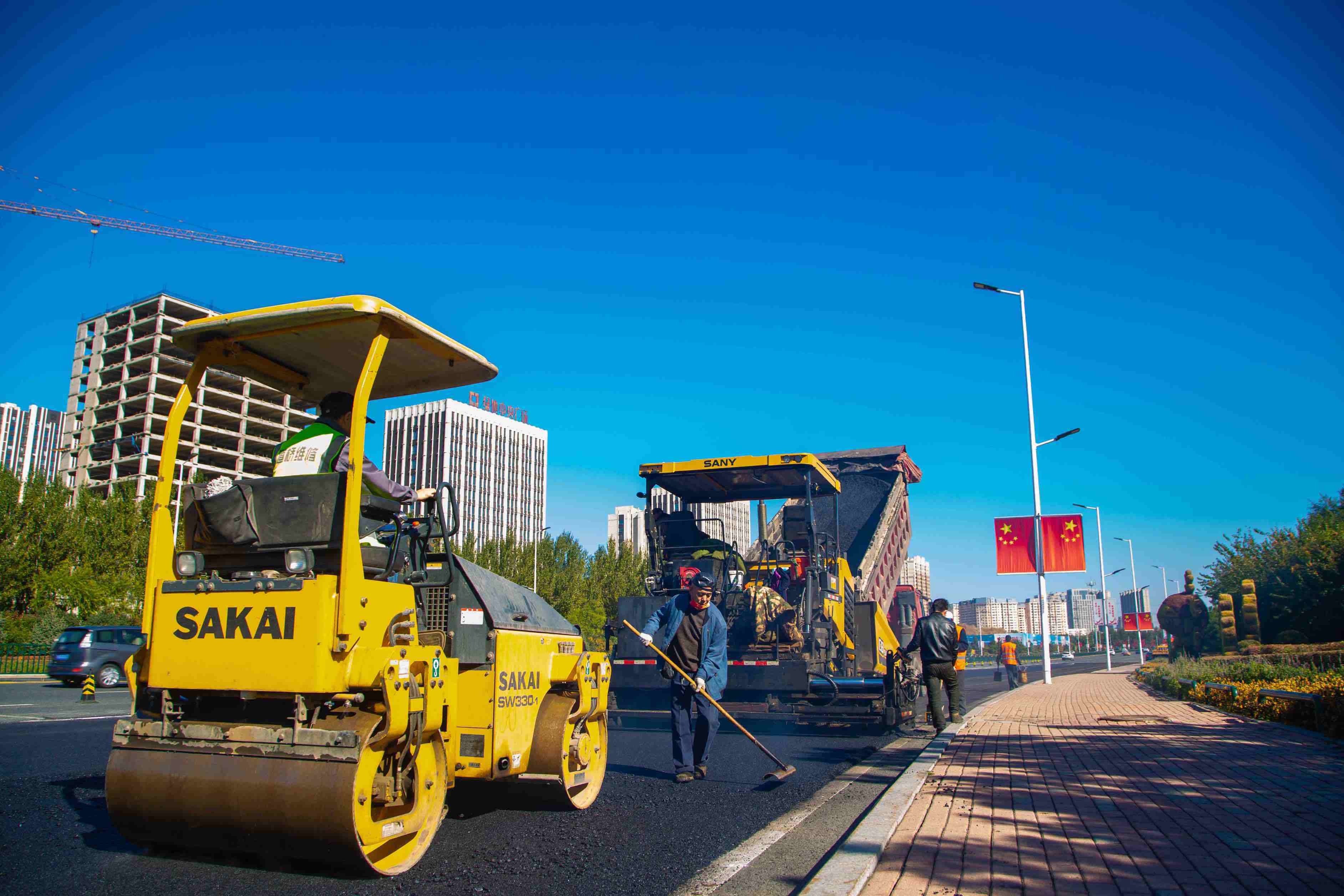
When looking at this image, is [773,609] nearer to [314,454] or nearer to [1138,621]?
[314,454]

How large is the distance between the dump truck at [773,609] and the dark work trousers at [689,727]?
266cm

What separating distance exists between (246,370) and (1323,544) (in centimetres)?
2332

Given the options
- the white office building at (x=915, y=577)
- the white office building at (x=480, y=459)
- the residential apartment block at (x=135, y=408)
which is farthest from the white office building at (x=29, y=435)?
the white office building at (x=915, y=577)

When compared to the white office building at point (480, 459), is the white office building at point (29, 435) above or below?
above

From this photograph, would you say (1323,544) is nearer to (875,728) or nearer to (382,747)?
(875,728)

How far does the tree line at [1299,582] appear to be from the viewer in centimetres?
1941

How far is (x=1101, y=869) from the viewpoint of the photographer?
3.56 meters

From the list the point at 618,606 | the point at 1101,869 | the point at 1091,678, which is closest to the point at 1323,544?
the point at 1091,678

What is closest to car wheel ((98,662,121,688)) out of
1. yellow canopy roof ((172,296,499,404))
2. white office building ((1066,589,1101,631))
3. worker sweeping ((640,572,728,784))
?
worker sweeping ((640,572,728,784))

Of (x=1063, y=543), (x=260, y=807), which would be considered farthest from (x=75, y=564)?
(x=260, y=807)

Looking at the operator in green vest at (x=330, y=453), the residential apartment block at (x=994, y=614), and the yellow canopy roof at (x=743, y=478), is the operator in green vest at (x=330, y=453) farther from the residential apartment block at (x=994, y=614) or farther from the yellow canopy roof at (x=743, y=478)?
the residential apartment block at (x=994, y=614)

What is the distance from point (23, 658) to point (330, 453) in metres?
28.3

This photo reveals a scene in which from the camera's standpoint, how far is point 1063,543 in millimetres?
18984

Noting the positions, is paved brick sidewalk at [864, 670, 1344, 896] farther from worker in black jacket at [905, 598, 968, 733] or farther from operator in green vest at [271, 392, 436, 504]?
operator in green vest at [271, 392, 436, 504]
